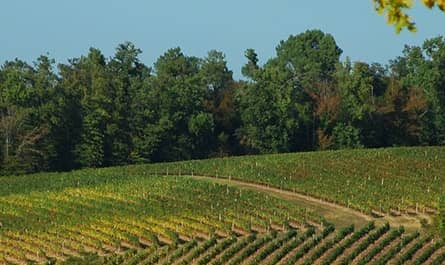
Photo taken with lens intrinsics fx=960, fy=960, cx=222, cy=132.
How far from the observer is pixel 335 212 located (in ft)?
160

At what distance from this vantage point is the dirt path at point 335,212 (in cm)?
4562

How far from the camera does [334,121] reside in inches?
3179

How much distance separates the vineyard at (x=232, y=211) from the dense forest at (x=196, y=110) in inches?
362

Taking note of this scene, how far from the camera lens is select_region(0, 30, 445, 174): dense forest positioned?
75125 mm

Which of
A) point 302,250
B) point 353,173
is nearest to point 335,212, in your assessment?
point 302,250

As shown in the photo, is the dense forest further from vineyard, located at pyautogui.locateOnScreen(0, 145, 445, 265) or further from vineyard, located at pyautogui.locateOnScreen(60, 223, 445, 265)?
vineyard, located at pyautogui.locateOnScreen(60, 223, 445, 265)

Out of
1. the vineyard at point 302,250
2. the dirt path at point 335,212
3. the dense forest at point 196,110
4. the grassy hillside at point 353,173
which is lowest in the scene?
the vineyard at point 302,250

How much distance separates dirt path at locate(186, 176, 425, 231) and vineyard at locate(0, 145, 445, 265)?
4.2 inches

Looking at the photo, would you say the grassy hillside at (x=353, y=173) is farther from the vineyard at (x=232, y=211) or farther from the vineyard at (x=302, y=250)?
the vineyard at (x=302, y=250)

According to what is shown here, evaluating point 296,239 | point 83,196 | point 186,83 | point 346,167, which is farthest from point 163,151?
point 296,239

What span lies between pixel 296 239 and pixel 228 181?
1968 centimetres

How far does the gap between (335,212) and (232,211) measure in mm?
5416

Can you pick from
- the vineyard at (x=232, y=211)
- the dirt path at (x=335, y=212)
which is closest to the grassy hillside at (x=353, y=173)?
the vineyard at (x=232, y=211)

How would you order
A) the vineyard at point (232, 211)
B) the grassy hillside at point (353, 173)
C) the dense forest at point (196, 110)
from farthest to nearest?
1. the dense forest at point (196, 110)
2. the grassy hillside at point (353, 173)
3. the vineyard at point (232, 211)
